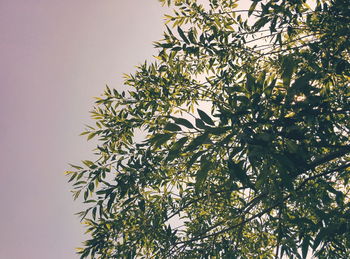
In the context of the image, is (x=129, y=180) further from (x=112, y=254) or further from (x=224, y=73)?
(x=224, y=73)

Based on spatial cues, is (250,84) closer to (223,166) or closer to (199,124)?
(199,124)

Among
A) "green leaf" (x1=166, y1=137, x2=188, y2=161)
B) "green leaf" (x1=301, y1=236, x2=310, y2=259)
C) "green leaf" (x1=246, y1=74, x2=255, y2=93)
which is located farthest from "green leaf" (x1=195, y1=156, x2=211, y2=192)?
"green leaf" (x1=301, y1=236, x2=310, y2=259)

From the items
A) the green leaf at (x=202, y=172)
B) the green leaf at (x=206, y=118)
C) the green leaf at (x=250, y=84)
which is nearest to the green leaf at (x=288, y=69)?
the green leaf at (x=250, y=84)

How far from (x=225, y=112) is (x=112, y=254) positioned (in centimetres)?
277

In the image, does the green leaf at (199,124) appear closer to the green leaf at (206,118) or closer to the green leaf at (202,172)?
the green leaf at (206,118)

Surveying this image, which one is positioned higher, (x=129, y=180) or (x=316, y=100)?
(x=129, y=180)

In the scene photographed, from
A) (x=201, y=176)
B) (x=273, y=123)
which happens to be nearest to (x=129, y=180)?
(x=201, y=176)

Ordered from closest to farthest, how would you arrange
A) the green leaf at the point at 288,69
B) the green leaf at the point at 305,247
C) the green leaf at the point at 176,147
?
the green leaf at the point at 288,69 < the green leaf at the point at 176,147 < the green leaf at the point at 305,247

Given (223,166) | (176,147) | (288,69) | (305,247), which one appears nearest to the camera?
(288,69)

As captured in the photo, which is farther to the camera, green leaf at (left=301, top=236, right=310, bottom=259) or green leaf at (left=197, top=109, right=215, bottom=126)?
green leaf at (left=301, top=236, right=310, bottom=259)

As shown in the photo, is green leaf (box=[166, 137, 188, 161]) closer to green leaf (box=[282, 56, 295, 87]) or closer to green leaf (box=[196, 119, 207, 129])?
green leaf (box=[196, 119, 207, 129])

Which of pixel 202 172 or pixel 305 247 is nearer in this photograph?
pixel 202 172

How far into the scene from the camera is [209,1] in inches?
174

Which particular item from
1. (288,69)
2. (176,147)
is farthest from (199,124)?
(288,69)
